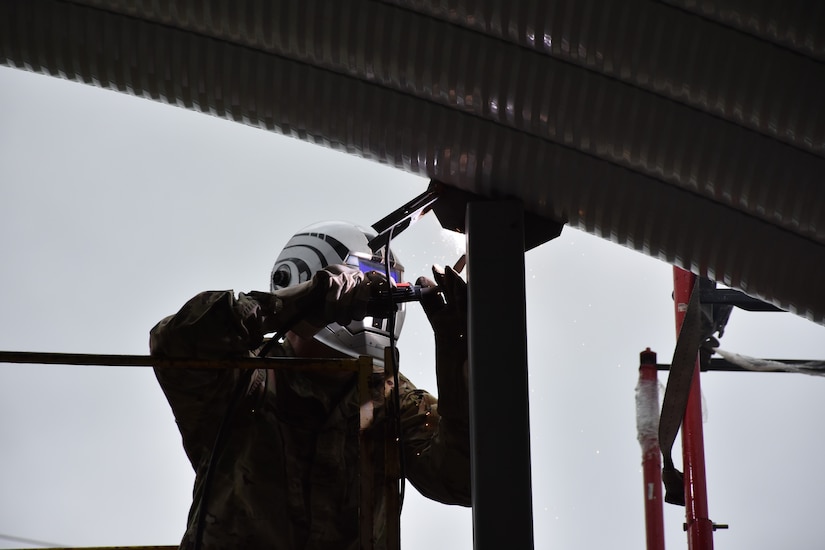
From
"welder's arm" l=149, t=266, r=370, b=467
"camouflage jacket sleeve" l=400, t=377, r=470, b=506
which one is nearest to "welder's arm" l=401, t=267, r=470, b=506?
"camouflage jacket sleeve" l=400, t=377, r=470, b=506

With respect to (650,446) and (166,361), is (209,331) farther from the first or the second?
(650,446)

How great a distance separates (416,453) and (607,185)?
198 centimetres

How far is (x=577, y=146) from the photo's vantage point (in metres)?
3.18

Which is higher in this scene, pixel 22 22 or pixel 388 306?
pixel 22 22

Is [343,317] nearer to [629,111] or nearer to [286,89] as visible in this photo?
[286,89]

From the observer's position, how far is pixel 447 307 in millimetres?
3615

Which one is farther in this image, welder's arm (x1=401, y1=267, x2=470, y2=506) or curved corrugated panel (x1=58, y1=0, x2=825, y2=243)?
welder's arm (x1=401, y1=267, x2=470, y2=506)

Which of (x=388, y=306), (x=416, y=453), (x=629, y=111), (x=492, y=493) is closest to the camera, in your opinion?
(x=492, y=493)

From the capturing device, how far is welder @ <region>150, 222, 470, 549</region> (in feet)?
12.3

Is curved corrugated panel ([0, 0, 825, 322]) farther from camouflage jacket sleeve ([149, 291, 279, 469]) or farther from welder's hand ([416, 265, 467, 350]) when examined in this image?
camouflage jacket sleeve ([149, 291, 279, 469])

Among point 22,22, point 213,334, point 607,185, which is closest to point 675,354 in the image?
point 607,185

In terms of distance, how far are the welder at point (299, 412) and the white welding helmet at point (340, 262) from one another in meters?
0.01

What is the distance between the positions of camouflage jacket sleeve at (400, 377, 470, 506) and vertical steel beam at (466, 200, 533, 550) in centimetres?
130

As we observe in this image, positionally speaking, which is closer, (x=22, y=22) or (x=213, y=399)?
(x=22, y=22)
